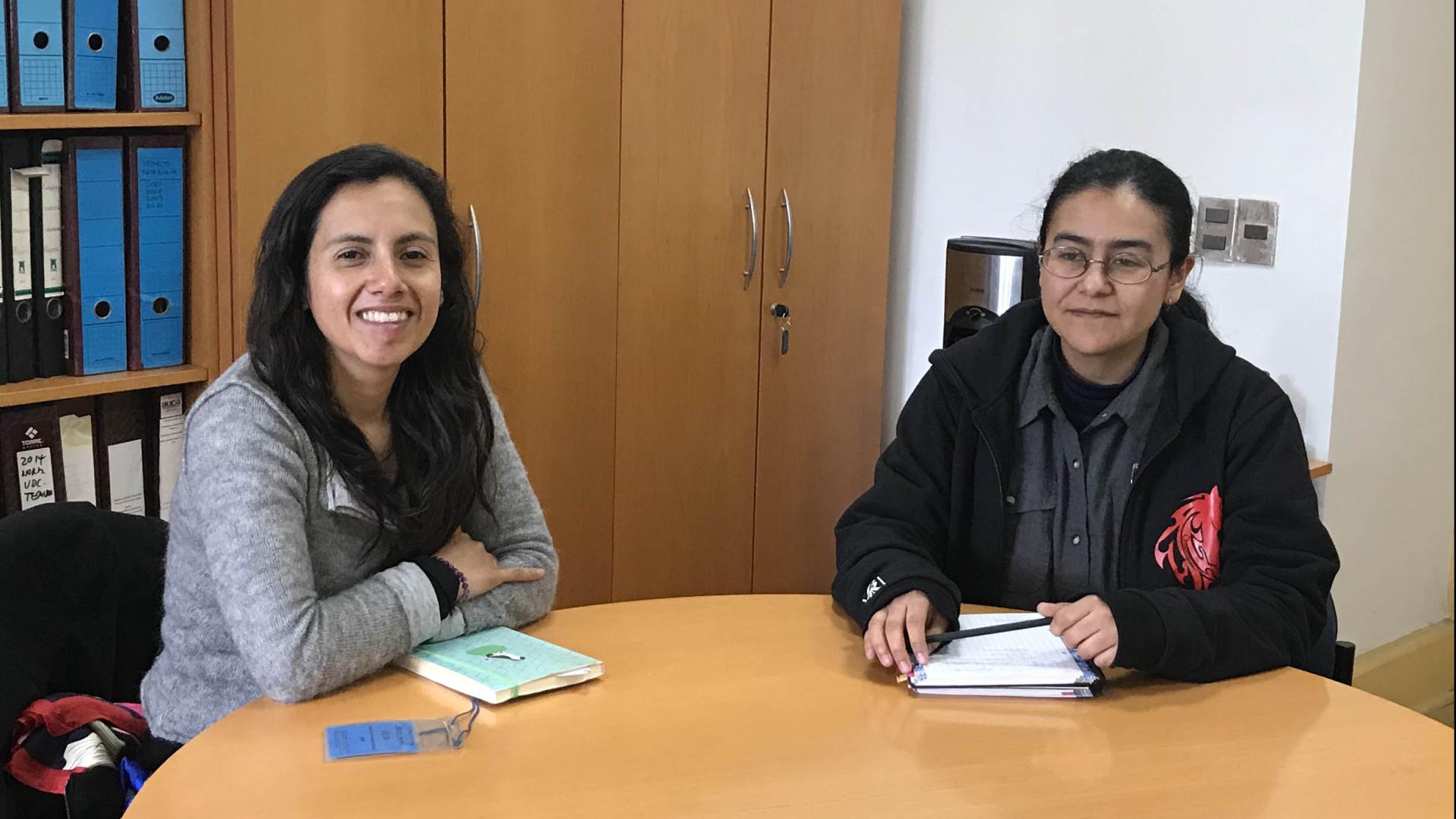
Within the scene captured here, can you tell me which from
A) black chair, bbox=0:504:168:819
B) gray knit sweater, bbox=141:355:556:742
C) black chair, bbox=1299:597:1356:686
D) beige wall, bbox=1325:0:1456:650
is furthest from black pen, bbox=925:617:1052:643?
beige wall, bbox=1325:0:1456:650

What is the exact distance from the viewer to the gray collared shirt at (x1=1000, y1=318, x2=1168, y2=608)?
2070 millimetres

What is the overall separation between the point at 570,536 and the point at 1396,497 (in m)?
1.81

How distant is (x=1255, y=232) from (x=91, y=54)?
7.37 feet

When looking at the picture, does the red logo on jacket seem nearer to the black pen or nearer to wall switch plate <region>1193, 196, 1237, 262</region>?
the black pen

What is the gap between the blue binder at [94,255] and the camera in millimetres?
2516

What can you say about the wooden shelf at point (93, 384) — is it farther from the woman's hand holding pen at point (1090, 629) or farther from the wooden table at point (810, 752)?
the woman's hand holding pen at point (1090, 629)

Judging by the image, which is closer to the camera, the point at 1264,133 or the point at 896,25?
the point at 1264,133

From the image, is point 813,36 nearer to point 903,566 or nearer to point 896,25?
point 896,25

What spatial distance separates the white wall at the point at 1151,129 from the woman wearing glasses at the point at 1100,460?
888mm

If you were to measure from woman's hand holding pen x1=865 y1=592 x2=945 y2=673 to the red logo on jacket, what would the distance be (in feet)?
1.27

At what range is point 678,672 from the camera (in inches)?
67.9

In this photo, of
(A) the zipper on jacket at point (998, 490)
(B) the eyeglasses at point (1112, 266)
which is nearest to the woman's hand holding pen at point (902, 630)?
(A) the zipper on jacket at point (998, 490)

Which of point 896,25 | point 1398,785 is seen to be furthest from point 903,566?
point 896,25

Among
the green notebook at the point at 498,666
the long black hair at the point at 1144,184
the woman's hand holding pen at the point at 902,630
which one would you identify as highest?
the long black hair at the point at 1144,184
